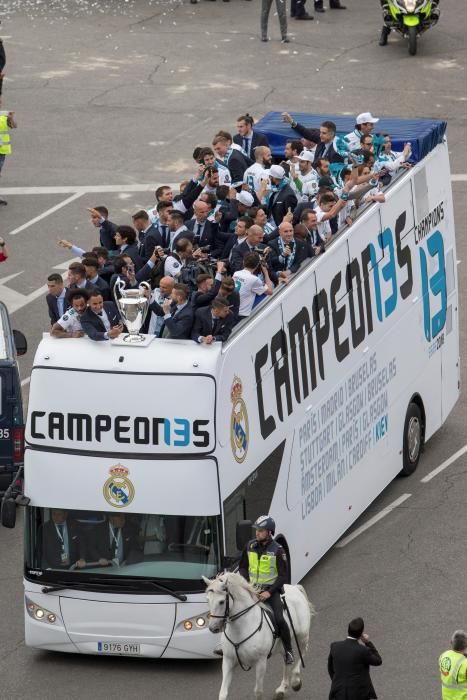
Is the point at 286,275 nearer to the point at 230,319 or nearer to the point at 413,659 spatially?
the point at 230,319

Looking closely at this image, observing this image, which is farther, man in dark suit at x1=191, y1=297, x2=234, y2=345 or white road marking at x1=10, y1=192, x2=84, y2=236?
white road marking at x1=10, y1=192, x2=84, y2=236

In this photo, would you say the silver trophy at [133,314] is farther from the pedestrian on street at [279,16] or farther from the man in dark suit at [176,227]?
the pedestrian on street at [279,16]

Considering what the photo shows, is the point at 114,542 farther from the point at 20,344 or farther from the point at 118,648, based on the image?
the point at 20,344

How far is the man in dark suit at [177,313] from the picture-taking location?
656 inches

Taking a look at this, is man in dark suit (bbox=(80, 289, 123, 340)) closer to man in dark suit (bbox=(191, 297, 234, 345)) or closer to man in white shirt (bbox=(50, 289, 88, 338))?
man in white shirt (bbox=(50, 289, 88, 338))

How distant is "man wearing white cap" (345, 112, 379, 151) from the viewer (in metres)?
22.2

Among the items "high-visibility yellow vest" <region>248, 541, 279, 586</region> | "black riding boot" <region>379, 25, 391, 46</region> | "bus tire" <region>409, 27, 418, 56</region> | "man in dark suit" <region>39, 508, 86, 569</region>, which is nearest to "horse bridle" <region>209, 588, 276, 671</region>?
"high-visibility yellow vest" <region>248, 541, 279, 586</region>

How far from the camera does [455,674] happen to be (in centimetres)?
1409

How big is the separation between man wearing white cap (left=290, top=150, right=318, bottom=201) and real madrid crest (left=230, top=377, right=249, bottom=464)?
17.4 ft

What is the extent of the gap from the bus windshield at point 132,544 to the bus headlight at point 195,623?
35cm

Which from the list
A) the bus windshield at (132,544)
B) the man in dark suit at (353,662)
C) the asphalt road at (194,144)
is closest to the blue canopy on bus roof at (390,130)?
the asphalt road at (194,144)

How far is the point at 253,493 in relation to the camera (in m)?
17.0

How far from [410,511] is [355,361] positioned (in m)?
2.33

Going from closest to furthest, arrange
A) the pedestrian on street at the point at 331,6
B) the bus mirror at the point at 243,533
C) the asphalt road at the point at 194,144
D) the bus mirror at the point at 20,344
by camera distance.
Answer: the bus mirror at the point at 243,533, the asphalt road at the point at 194,144, the bus mirror at the point at 20,344, the pedestrian on street at the point at 331,6
